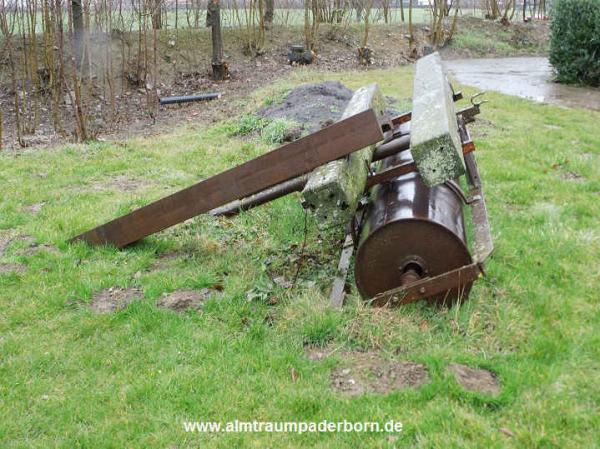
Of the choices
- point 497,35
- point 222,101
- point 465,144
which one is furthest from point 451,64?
point 465,144

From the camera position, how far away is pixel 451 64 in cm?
1797

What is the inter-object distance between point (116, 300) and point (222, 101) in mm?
9181

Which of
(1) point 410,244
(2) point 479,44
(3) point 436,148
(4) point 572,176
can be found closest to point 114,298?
(1) point 410,244

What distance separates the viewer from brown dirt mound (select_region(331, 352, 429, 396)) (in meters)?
3.25

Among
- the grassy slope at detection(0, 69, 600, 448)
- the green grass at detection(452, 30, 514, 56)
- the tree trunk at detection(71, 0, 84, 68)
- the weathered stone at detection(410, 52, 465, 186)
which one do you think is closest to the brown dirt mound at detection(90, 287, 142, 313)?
the grassy slope at detection(0, 69, 600, 448)

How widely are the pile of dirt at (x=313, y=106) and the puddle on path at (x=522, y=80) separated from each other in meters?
4.35

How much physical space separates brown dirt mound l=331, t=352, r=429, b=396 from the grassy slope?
0.24 feet

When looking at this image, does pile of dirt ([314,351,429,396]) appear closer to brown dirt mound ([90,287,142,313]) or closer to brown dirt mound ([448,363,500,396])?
brown dirt mound ([448,363,500,396])

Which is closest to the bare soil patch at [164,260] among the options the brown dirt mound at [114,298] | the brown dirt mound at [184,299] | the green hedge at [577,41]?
the brown dirt mound at [114,298]

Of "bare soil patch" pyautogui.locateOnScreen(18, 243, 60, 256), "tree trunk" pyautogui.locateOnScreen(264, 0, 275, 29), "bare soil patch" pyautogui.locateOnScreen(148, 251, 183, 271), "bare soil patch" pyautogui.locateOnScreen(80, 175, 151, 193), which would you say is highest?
"tree trunk" pyautogui.locateOnScreen(264, 0, 275, 29)

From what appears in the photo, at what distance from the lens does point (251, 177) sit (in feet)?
13.4

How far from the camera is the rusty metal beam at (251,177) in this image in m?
3.70

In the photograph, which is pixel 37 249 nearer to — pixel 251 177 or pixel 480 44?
pixel 251 177

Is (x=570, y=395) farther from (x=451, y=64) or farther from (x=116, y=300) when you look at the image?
(x=451, y=64)
